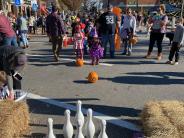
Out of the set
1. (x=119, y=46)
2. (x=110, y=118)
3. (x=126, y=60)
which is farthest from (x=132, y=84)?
(x=119, y=46)

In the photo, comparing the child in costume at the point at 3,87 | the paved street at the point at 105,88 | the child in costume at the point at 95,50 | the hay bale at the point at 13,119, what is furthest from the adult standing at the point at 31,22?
the hay bale at the point at 13,119

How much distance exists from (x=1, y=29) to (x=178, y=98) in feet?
15.3

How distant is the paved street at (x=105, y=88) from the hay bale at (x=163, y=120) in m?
0.46

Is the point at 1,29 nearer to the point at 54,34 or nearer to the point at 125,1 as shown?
the point at 54,34

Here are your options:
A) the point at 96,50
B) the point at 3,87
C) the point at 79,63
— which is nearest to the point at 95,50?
the point at 96,50

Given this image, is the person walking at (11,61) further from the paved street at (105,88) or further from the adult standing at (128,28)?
the adult standing at (128,28)

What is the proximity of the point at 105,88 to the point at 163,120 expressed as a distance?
3.97 m

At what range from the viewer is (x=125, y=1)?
91.8 m

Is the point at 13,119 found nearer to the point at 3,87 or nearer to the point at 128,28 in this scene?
the point at 3,87

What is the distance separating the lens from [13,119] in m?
5.62

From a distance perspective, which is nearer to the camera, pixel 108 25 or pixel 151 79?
pixel 151 79

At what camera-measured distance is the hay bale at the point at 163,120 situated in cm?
518

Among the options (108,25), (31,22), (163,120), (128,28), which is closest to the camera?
(163,120)

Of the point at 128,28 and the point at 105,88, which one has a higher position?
the point at 128,28
